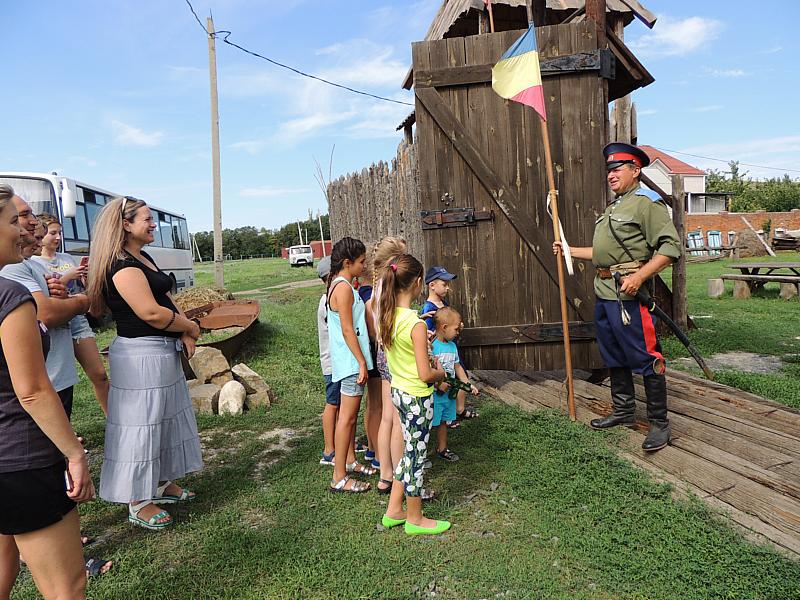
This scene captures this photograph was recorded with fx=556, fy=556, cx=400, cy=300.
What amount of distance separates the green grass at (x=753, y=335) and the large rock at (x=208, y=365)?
521cm

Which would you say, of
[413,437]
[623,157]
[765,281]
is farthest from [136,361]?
[765,281]

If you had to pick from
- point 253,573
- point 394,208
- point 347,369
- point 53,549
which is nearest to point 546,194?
point 347,369

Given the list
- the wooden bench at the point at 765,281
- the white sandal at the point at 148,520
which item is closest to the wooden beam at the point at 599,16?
the white sandal at the point at 148,520

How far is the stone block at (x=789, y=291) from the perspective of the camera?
36.1ft

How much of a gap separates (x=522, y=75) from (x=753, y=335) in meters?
5.90

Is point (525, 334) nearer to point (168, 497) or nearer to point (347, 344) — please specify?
point (347, 344)

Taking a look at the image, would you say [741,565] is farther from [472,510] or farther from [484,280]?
[484,280]

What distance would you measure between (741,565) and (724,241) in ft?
102

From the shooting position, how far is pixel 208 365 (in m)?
6.11

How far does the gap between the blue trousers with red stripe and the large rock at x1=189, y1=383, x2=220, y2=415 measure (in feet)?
12.5

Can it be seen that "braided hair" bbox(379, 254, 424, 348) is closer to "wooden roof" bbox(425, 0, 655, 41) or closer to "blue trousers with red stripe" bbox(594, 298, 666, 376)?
"blue trousers with red stripe" bbox(594, 298, 666, 376)

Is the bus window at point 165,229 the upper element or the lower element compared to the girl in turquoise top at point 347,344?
upper

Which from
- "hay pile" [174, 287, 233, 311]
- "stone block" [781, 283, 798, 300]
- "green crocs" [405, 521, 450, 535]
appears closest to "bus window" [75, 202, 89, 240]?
"hay pile" [174, 287, 233, 311]

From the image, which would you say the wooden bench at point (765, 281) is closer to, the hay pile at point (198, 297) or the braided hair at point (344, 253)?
the braided hair at point (344, 253)
